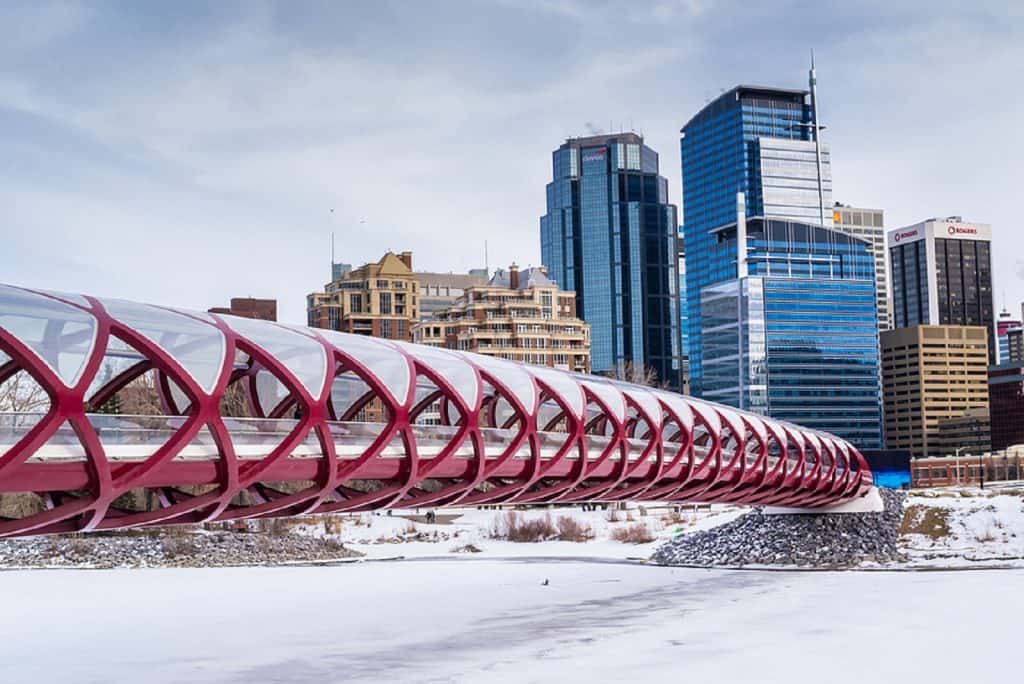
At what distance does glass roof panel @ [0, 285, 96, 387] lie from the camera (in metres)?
19.9

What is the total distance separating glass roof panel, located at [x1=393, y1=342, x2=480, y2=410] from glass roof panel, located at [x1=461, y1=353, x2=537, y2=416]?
114 cm

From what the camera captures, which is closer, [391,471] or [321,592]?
[391,471]

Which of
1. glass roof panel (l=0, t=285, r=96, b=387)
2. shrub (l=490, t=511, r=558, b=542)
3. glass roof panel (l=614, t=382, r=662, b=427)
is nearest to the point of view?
glass roof panel (l=0, t=285, r=96, b=387)

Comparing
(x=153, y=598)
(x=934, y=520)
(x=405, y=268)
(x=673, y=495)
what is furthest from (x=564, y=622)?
(x=405, y=268)

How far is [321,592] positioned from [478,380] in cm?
2189

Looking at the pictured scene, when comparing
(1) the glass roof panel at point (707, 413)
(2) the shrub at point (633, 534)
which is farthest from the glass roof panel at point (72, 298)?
(2) the shrub at point (633, 534)

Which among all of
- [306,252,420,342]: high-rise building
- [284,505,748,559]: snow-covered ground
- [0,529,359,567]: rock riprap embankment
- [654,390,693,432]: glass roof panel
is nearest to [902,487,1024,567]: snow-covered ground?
[284,505,748,559]: snow-covered ground

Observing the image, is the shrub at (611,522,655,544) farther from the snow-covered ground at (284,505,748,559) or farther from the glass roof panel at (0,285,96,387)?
the glass roof panel at (0,285,96,387)

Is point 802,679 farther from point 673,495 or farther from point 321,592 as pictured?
point 321,592

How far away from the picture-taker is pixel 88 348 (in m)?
20.6

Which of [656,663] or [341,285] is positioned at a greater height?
[341,285]

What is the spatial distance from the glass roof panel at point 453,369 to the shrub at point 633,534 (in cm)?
4403

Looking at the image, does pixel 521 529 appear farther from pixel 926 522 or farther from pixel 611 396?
pixel 611 396

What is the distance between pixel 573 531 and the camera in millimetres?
78812
